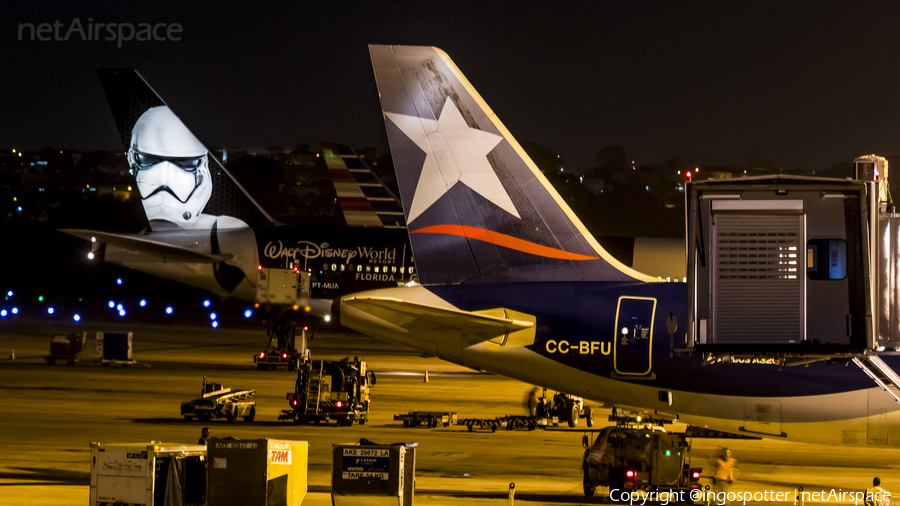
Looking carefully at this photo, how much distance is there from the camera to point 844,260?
13.6 meters

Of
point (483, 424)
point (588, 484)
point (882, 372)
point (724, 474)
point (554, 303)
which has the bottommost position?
point (588, 484)

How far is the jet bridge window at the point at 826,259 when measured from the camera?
1357 cm

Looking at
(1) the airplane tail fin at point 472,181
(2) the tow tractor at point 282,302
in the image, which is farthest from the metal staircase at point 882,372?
(2) the tow tractor at point 282,302

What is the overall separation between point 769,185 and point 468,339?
260 inches

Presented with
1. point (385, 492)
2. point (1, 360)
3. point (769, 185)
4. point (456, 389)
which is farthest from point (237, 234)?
point (769, 185)

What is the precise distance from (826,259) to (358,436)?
1639 cm

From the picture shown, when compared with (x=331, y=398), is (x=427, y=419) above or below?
below

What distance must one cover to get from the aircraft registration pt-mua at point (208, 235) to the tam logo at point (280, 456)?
32.0 m

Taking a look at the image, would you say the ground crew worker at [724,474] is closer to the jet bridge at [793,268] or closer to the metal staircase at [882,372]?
the metal staircase at [882,372]

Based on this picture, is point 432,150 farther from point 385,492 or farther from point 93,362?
point 93,362

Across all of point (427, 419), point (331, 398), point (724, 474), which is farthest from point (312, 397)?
point (724, 474)

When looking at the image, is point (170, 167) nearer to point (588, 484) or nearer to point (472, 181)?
point (472, 181)

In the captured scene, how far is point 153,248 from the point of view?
169 ft

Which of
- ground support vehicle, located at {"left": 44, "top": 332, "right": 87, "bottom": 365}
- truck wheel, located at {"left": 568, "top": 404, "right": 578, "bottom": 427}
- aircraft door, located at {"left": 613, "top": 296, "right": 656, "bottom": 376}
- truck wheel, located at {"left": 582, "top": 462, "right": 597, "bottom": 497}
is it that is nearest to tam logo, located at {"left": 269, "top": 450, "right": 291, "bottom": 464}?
truck wheel, located at {"left": 582, "top": 462, "right": 597, "bottom": 497}
